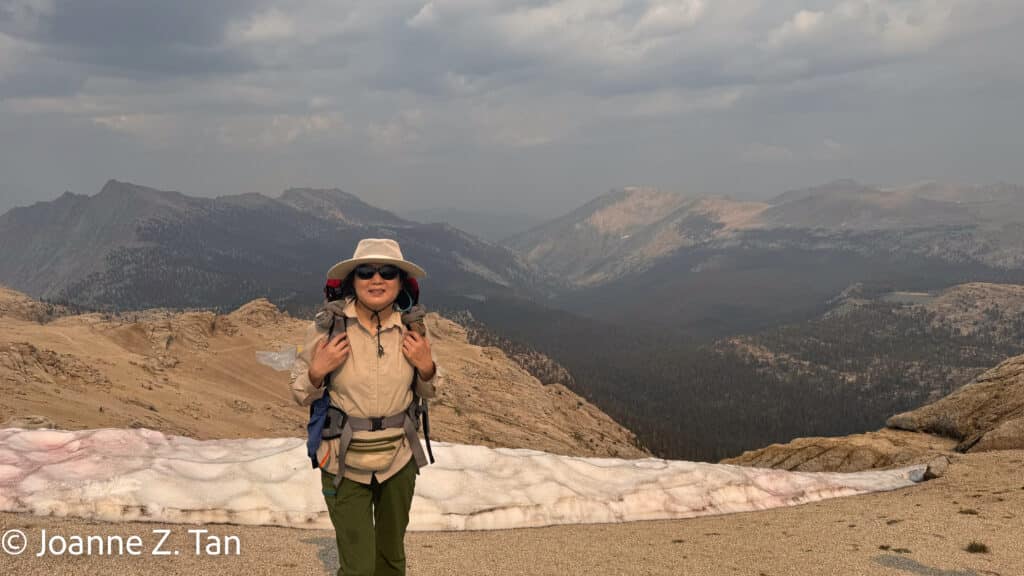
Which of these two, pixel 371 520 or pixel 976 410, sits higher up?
pixel 371 520

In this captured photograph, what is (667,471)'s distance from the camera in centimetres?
2364

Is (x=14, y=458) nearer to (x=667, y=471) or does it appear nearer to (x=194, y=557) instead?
(x=194, y=557)

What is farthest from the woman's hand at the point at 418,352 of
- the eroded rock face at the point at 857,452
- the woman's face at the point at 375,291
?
the eroded rock face at the point at 857,452

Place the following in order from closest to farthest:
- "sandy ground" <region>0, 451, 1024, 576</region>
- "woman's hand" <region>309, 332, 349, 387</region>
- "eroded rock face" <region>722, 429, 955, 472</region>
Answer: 1. "woman's hand" <region>309, 332, 349, 387</region>
2. "sandy ground" <region>0, 451, 1024, 576</region>
3. "eroded rock face" <region>722, 429, 955, 472</region>

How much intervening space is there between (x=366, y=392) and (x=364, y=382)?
0.48 feet

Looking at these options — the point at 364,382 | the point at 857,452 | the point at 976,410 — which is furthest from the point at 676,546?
the point at 976,410

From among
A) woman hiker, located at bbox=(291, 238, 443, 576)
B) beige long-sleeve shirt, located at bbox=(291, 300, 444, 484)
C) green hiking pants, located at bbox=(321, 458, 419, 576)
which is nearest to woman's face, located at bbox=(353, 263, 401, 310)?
woman hiker, located at bbox=(291, 238, 443, 576)

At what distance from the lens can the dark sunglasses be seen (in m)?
7.72

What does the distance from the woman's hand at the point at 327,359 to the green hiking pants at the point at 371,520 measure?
1.54 meters

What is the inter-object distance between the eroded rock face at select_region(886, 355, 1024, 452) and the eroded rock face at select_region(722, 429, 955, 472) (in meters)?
1.20

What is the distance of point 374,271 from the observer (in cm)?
774

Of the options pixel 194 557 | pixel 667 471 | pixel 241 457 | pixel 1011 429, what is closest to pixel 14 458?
pixel 241 457

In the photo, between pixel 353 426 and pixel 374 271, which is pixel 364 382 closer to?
pixel 353 426

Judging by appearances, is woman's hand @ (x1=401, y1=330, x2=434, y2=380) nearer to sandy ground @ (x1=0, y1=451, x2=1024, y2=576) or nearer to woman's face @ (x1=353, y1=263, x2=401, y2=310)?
woman's face @ (x1=353, y1=263, x2=401, y2=310)
